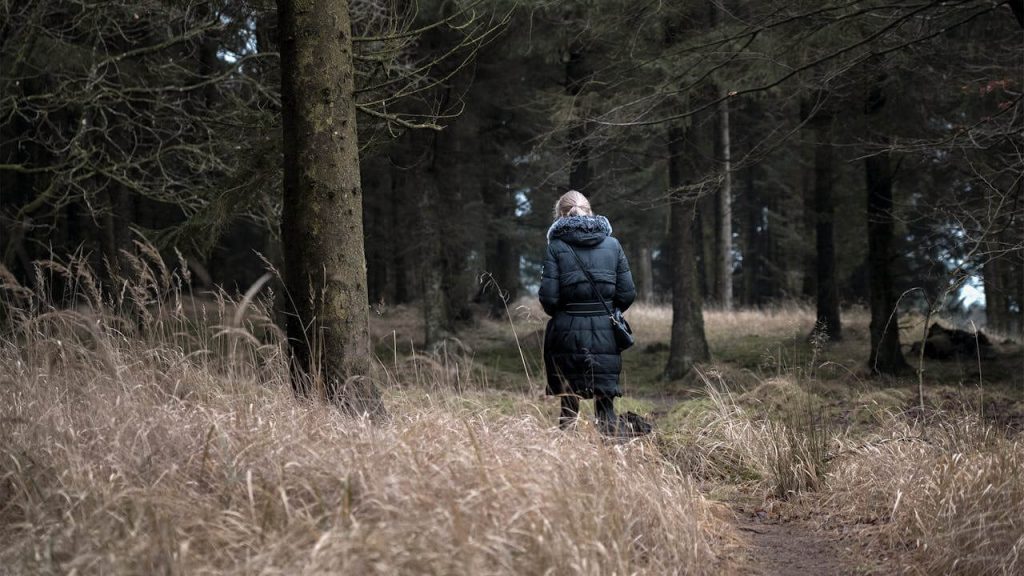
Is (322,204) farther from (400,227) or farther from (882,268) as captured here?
(400,227)

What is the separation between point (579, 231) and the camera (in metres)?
5.88

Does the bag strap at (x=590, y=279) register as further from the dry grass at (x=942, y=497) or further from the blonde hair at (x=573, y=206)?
the dry grass at (x=942, y=497)

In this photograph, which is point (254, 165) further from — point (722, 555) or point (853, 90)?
point (853, 90)

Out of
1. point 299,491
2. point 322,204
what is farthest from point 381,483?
point 322,204

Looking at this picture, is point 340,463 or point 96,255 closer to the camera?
point 340,463

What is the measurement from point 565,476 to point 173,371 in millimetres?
2545

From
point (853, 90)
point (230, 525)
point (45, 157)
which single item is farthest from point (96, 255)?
point (230, 525)

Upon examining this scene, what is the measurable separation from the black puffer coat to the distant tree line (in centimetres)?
48

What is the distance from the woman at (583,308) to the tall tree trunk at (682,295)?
696 centimetres

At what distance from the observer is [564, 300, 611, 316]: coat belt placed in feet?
19.0

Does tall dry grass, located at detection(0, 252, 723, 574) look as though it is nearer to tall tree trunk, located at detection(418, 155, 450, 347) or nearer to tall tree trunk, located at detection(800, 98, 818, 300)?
Answer: tall tree trunk, located at detection(418, 155, 450, 347)

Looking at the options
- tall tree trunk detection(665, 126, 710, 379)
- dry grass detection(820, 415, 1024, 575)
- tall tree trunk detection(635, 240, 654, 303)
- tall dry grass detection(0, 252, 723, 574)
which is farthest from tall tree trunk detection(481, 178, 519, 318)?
tall dry grass detection(0, 252, 723, 574)

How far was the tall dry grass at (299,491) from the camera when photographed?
2951 millimetres

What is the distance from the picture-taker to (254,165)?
21.7ft
